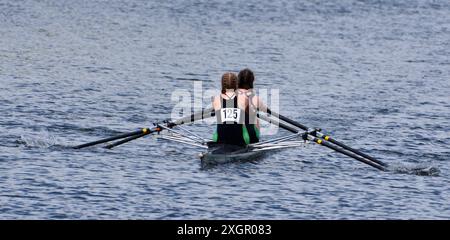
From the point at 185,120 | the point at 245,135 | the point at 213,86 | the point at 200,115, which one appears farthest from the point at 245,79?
the point at 213,86

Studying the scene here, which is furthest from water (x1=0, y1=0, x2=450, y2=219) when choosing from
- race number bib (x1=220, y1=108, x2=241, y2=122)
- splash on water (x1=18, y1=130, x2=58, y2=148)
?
race number bib (x1=220, y1=108, x2=241, y2=122)

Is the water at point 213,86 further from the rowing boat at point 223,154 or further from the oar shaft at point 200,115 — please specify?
the oar shaft at point 200,115

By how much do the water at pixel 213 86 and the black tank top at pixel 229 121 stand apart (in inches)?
37.2

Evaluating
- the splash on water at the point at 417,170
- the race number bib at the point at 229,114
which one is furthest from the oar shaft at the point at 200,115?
the splash on water at the point at 417,170

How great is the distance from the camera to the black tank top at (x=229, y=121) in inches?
1184

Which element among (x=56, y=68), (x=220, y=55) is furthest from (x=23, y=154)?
(x=220, y=55)

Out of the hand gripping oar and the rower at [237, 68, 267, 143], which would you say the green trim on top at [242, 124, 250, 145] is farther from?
the hand gripping oar

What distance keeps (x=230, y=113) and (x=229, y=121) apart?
0.79 ft

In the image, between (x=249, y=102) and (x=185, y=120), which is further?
(x=185, y=120)

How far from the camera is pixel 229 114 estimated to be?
30125 mm

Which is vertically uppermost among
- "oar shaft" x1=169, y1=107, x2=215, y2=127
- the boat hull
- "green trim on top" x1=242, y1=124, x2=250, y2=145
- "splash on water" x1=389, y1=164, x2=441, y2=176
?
"oar shaft" x1=169, y1=107, x2=215, y2=127

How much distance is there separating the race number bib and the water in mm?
1450

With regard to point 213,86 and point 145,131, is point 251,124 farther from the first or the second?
point 213,86

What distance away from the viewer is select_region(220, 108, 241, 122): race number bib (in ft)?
98.8
